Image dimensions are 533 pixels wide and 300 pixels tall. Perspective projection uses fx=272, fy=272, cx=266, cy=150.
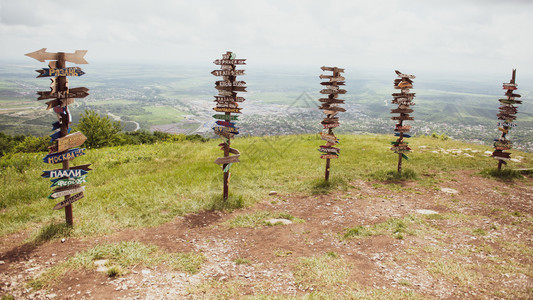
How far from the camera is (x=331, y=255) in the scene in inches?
317

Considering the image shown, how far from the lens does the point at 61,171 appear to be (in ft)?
28.0

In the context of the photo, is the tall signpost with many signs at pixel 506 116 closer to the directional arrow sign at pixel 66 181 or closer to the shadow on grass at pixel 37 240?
the directional arrow sign at pixel 66 181

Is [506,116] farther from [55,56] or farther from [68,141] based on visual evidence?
[55,56]

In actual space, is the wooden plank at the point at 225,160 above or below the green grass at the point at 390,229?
above

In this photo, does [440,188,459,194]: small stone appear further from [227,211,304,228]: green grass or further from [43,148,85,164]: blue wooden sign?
[43,148,85,164]: blue wooden sign

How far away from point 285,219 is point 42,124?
9168cm

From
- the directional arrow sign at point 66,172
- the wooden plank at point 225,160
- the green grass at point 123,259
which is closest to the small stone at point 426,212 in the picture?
the wooden plank at point 225,160

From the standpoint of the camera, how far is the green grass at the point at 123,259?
6707 millimetres

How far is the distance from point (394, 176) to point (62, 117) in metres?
16.3

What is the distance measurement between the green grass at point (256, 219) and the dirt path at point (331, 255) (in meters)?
0.25

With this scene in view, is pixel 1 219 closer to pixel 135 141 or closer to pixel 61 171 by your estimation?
pixel 61 171

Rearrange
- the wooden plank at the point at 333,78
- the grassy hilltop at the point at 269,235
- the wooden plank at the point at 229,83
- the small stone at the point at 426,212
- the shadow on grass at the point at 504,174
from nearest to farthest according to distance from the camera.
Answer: the grassy hilltop at the point at 269,235 < the wooden plank at the point at 229,83 < the small stone at the point at 426,212 < the wooden plank at the point at 333,78 < the shadow on grass at the point at 504,174

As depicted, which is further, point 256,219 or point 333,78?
point 333,78

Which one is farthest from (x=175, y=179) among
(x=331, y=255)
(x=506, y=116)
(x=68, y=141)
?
(x=506, y=116)
